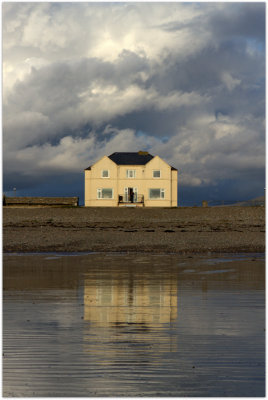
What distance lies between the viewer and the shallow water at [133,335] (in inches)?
327

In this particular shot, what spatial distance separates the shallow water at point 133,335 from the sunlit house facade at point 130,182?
175 ft

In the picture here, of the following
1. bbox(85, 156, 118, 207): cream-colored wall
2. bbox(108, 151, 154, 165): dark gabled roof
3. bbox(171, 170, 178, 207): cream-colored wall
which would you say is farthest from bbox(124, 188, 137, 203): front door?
bbox(171, 170, 178, 207): cream-colored wall

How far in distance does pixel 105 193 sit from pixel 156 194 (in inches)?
252

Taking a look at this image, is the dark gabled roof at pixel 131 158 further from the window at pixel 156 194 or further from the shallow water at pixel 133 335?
the shallow water at pixel 133 335

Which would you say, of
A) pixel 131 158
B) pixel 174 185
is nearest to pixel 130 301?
pixel 174 185

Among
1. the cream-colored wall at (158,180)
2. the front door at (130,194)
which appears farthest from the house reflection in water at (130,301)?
the front door at (130,194)

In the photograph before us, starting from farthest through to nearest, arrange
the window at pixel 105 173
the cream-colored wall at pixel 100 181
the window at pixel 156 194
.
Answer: the window at pixel 105 173, the window at pixel 156 194, the cream-colored wall at pixel 100 181

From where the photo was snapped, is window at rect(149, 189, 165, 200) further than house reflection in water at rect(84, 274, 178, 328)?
Yes

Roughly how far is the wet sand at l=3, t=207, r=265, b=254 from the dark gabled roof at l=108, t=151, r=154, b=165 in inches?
790

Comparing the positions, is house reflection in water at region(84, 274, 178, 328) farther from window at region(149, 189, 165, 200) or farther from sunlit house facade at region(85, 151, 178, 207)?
window at region(149, 189, 165, 200)

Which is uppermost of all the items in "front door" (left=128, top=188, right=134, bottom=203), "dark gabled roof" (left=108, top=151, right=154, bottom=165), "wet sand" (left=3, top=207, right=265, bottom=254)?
"dark gabled roof" (left=108, top=151, right=154, bottom=165)

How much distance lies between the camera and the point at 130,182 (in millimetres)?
75938

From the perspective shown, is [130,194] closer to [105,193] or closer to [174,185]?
[105,193]

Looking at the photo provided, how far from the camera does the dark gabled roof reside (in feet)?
252
